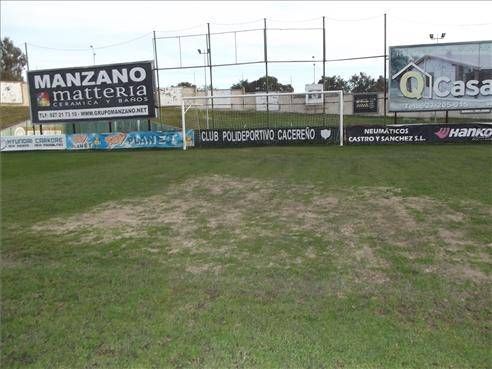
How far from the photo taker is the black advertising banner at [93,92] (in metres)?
26.9

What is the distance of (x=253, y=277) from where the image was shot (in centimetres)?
511

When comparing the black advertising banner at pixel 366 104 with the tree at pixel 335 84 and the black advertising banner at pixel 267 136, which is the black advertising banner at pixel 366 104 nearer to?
the tree at pixel 335 84

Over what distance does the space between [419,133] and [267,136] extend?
7.54 m

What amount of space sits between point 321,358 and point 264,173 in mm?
9898

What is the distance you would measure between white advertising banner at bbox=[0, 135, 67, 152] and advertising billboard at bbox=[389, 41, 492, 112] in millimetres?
19472

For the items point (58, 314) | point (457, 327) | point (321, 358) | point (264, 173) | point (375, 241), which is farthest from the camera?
point (264, 173)

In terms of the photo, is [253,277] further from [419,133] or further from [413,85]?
[413,85]

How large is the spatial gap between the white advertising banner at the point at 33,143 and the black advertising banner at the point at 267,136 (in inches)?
352

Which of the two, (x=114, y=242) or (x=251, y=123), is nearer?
(x=114, y=242)

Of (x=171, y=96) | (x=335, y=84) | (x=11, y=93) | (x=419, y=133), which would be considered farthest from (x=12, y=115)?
(x=419, y=133)

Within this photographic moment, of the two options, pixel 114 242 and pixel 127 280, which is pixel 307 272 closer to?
pixel 127 280

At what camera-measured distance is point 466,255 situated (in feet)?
18.2

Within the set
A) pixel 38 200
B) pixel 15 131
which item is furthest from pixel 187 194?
pixel 15 131

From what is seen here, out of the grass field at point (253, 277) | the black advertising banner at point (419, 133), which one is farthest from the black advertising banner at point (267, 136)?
the grass field at point (253, 277)
